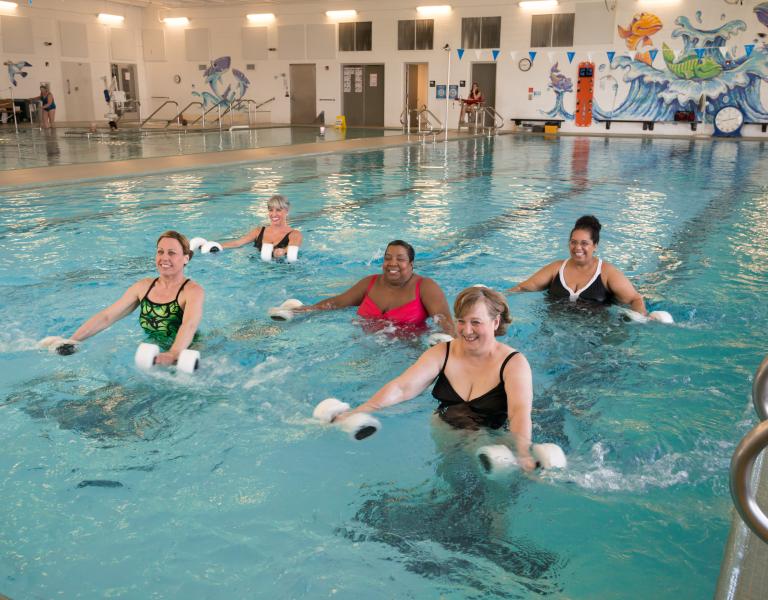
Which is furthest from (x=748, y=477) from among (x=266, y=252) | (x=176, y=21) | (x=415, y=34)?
(x=176, y=21)

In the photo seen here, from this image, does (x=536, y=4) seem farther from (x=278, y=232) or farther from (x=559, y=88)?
(x=278, y=232)

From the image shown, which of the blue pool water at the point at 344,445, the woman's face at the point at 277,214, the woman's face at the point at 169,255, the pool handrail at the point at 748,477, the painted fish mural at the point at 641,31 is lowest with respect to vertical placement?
the blue pool water at the point at 344,445

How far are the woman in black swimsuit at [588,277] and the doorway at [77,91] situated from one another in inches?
1158

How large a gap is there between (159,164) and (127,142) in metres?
6.44

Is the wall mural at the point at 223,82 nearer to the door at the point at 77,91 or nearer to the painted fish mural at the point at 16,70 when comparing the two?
the door at the point at 77,91

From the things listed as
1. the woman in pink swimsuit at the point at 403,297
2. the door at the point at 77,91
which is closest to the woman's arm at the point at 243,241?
the woman in pink swimsuit at the point at 403,297

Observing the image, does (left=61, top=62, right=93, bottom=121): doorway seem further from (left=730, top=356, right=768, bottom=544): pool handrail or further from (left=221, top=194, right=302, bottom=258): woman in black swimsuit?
(left=730, top=356, right=768, bottom=544): pool handrail

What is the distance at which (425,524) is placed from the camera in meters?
3.02

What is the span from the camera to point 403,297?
5.23 meters

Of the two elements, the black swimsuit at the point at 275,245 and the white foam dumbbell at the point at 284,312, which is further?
the black swimsuit at the point at 275,245

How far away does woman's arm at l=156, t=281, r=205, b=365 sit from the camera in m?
4.54

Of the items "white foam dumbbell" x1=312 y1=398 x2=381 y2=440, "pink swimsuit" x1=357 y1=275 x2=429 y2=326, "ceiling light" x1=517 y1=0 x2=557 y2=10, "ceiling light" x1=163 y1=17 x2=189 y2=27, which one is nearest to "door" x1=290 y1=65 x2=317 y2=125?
"ceiling light" x1=163 y1=17 x2=189 y2=27

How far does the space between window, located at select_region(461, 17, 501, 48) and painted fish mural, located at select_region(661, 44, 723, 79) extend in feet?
20.6

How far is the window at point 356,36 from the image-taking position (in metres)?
30.3
